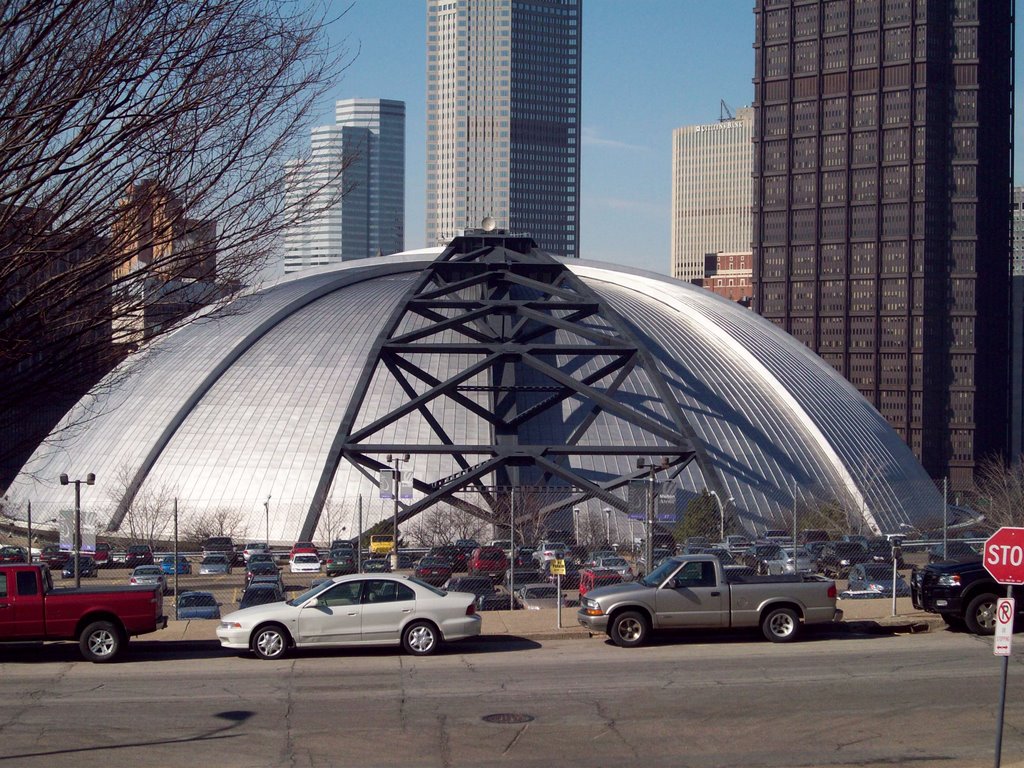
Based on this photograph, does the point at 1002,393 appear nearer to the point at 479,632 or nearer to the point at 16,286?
the point at 479,632

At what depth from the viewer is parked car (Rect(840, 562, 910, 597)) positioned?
29016mm

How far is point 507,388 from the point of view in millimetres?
44844

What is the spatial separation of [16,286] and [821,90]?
11388 cm

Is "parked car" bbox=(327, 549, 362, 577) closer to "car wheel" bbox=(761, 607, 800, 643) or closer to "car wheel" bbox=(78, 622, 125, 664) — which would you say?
"car wheel" bbox=(78, 622, 125, 664)

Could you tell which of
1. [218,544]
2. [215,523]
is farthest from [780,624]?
[215,523]

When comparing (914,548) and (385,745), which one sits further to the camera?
(914,548)

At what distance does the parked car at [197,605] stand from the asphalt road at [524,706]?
5717 mm

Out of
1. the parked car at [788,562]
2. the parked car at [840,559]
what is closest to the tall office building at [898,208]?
the parked car at [840,559]

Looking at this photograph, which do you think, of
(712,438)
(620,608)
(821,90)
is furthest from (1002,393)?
(620,608)

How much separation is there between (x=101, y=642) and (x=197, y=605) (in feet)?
26.0

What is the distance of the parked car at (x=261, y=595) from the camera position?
24828 mm

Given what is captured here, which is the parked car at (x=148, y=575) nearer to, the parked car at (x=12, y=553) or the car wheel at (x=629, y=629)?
the parked car at (x=12, y=553)

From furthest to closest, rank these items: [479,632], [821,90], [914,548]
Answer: [821,90]
[914,548]
[479,632]

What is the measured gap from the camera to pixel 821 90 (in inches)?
4641
